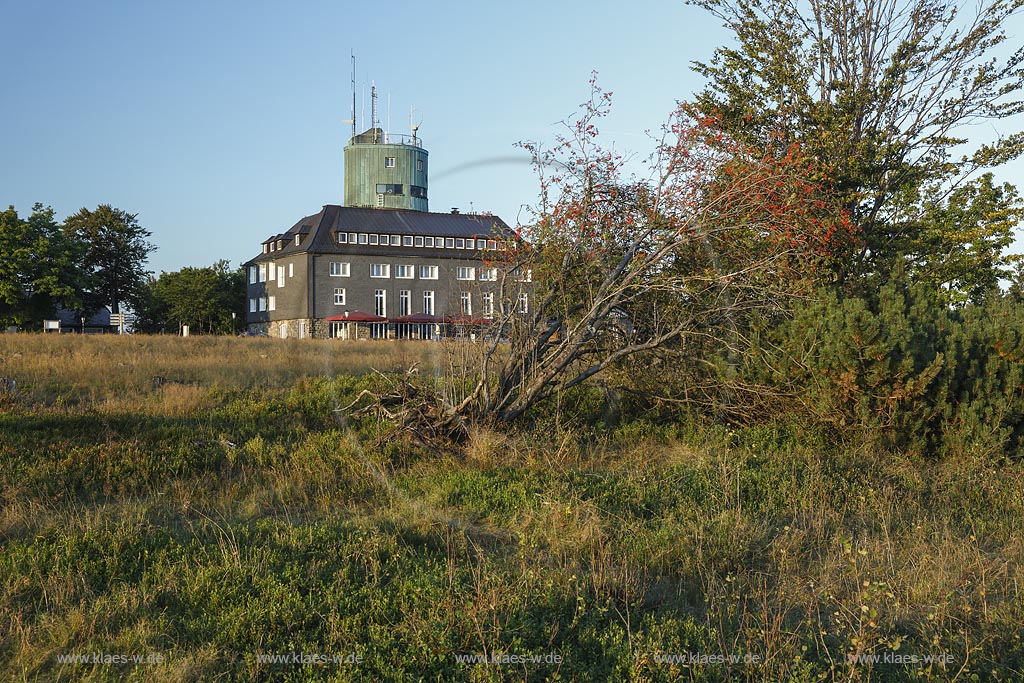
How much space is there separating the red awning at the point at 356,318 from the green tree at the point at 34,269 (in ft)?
59.8

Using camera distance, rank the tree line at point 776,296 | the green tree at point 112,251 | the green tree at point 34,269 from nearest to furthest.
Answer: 1. the tree line at point 776,296
2. the green tree at point 34,269
3. the green tree at point 112,251

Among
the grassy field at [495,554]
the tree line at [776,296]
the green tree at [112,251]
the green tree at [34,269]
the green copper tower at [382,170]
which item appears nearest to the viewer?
the grassy field at [495,554]

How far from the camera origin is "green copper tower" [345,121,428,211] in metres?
87.9

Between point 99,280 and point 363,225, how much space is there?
2009 cm

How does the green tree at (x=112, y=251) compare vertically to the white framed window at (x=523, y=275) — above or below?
above

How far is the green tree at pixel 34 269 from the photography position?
46656 millimetres

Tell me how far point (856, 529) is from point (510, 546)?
343 cm

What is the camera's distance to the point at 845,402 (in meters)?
11.2

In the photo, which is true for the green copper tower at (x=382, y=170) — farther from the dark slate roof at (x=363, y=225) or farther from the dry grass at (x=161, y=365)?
the dry grass at (x=161, y=365)

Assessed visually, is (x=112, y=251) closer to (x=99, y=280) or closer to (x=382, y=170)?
(x=99, y=280)

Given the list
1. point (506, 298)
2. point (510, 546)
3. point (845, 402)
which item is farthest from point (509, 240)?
point (510, 546)

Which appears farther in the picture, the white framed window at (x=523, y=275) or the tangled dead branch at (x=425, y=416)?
the white framed window at (x=523, y=275)

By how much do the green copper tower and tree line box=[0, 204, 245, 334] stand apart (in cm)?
1676

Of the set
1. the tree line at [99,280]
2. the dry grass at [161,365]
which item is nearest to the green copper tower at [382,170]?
the tree line at [99,280]
